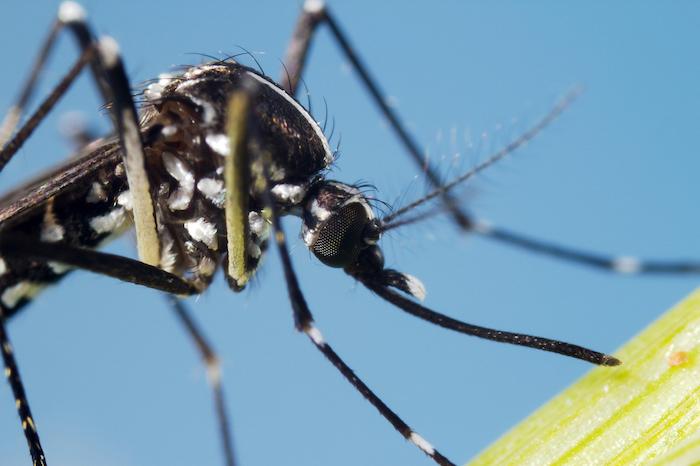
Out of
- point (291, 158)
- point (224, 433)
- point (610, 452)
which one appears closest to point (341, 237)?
point (291, 158)

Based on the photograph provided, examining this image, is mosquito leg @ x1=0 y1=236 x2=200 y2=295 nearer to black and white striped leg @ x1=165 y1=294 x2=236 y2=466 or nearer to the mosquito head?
black and white striped leg @ x1=165 y1=294 x2=236 y2=466

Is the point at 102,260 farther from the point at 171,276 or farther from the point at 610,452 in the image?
the point at 610,452

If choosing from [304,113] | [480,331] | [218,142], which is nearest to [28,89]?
[218,142]

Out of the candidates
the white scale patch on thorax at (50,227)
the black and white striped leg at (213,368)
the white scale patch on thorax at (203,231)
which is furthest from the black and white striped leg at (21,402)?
the white scale patch on thorax at (203,231)

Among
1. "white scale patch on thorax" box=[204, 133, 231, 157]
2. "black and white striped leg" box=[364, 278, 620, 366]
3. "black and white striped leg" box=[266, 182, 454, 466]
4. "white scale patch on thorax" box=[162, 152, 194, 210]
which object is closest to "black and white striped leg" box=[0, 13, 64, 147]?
"white scale patch on thorax" box=[162, 152, 194, 210]

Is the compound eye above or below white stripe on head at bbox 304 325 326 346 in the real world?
above

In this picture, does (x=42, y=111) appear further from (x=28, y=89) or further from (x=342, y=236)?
(x=342, y=236)
